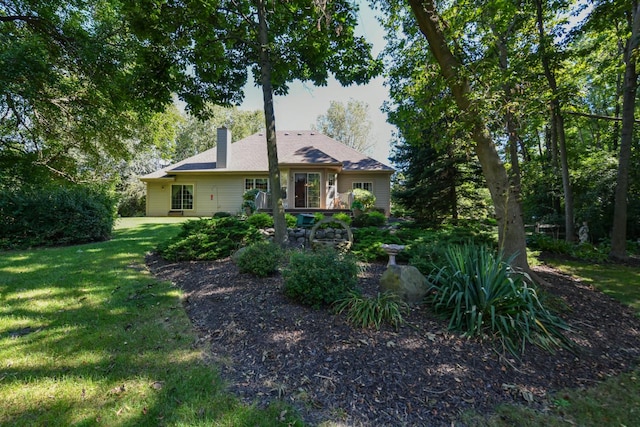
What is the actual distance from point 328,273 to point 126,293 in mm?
3110

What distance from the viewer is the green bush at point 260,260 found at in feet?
14.7

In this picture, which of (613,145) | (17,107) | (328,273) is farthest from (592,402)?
(613,145)

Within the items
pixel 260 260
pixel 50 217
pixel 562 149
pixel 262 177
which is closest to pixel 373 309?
pixel 260 260

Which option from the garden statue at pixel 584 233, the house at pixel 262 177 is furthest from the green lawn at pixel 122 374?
the house at pixel 262 177

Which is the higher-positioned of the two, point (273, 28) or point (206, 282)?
point (273, 28)

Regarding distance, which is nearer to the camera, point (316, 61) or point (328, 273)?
point (328, 273)

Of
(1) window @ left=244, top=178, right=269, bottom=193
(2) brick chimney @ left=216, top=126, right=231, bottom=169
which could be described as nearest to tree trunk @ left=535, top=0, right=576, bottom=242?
(1) window @ left=244, top=178, right=269, bottom=193

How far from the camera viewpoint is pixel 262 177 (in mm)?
16625

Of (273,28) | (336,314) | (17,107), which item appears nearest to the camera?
(336,314)

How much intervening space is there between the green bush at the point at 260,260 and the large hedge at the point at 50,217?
6.21 m

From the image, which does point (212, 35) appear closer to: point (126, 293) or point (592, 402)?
point (126, 293)

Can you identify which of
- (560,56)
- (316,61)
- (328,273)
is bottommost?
(328,273)

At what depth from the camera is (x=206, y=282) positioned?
4.61 metres

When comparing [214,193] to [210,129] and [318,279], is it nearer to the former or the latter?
[318,279]
